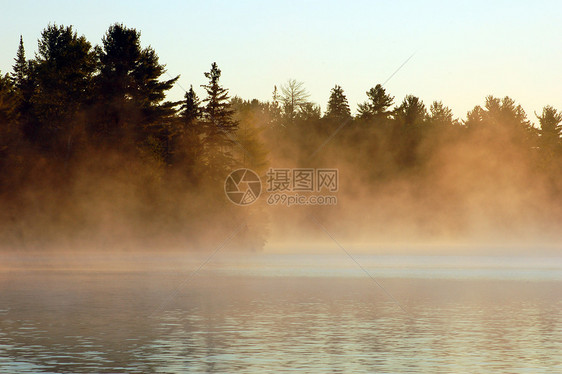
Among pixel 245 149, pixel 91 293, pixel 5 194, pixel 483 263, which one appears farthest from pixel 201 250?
pixel 91 293

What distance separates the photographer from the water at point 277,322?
1001 inches

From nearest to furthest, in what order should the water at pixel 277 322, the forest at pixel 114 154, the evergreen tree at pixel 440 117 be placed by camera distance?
the water at pixel 277 322 → the forest at pixel 114 154 → the evergreen tree at pixel 440 117

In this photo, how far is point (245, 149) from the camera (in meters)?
114

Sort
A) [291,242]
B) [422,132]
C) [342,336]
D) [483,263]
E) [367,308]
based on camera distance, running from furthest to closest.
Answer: [422,132] → [291,242] → [483,263] → [367,308] → [342,336]

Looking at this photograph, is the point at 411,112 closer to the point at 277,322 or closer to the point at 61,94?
the point at 61,94

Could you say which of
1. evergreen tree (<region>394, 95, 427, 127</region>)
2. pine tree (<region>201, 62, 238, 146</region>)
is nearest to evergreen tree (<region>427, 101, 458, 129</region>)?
evergreen tree (<region>394, 95, 427, 127</region>)

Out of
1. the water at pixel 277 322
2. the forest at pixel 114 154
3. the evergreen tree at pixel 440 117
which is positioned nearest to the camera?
the water at pixel 277 322

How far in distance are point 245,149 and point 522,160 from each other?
73.7 meters

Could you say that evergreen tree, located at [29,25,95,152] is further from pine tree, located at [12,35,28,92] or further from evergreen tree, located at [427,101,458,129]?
evergreen tree, located at [427,101,458,129]

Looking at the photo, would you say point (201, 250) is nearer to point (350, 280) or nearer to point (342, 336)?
point (350, 280)

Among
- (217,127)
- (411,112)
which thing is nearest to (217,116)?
(217,127)

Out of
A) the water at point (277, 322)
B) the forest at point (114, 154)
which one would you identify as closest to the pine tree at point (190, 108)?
the forest at point (114, 154)

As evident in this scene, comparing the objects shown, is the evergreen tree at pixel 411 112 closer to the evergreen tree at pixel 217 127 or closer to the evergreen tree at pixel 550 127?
the evergreen tree at pixel 550 127

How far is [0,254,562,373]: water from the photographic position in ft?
83.4
